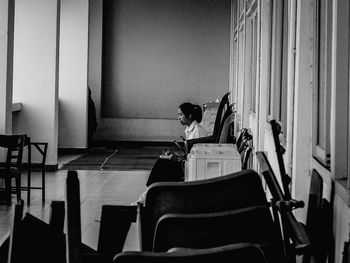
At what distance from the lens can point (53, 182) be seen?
835 cm

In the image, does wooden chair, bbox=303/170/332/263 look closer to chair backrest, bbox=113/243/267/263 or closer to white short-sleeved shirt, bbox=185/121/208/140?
chair backrest, bbox=113/243/267/263

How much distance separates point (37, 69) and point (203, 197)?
7.53 meters

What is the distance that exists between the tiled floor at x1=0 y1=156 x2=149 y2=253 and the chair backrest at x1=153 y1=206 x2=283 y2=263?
9.00 ft

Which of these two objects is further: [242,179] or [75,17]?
[75,17]

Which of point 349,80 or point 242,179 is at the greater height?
point 349,80

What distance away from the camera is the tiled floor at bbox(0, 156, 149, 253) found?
5.57 metres

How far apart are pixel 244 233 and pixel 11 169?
15.6 ft

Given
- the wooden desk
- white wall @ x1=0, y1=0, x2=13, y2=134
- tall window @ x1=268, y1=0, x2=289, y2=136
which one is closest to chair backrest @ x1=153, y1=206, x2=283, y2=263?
the wooden desk

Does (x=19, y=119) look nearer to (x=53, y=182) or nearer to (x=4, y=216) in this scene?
(x=53, y=182)

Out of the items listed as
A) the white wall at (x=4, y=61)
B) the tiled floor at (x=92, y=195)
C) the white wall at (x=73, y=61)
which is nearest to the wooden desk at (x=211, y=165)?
the tiled floor at (x=92, y=195)

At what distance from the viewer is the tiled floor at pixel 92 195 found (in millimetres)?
5566

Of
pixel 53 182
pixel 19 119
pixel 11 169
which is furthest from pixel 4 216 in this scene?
pixel 19 119

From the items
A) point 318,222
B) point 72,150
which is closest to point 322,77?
point 318,222

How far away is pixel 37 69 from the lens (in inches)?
370
